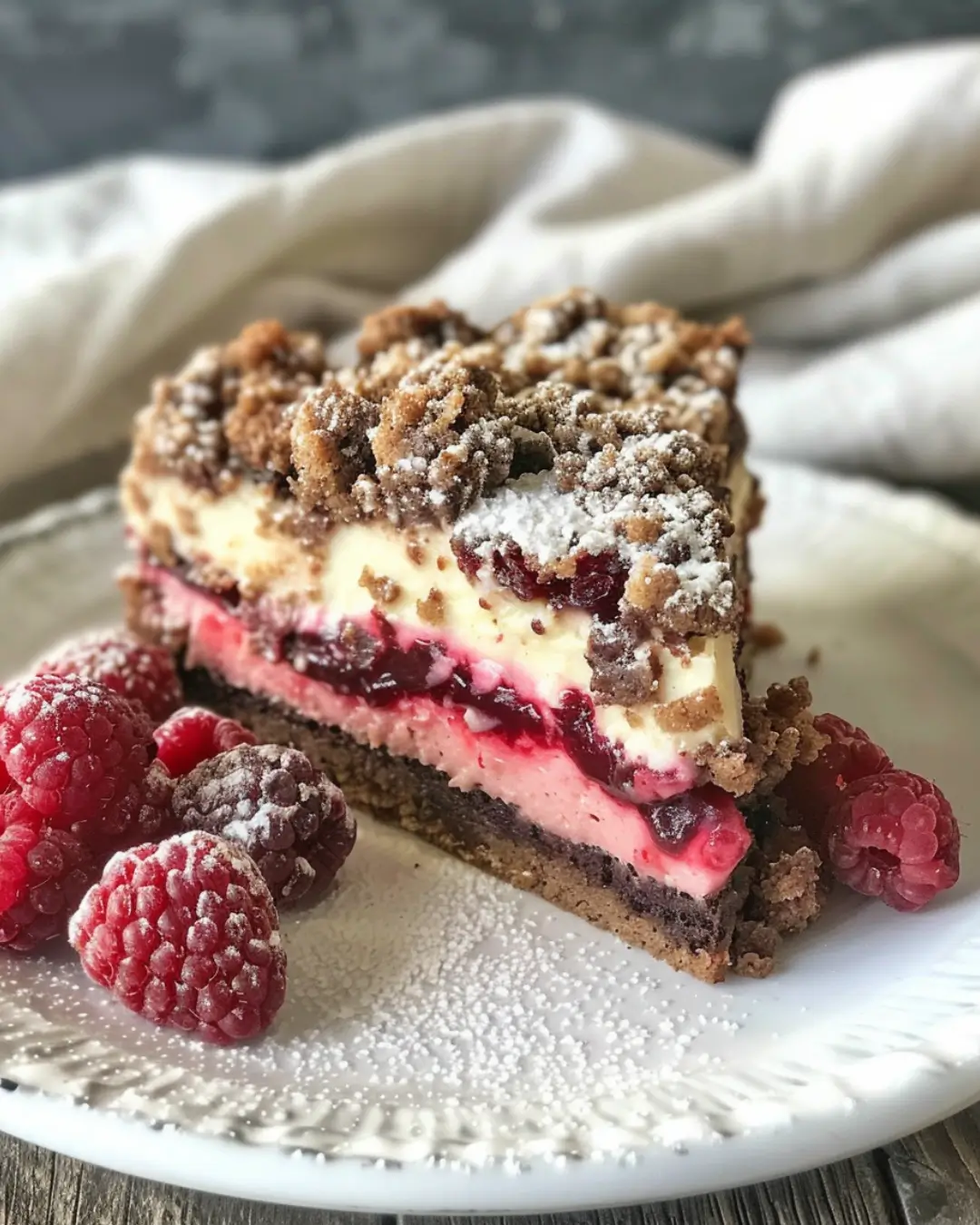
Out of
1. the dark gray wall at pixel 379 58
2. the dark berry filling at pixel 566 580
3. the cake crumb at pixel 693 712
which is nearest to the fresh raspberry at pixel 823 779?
the cake crumb at pixel 693 712

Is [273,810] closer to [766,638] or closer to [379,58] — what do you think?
[766,638]

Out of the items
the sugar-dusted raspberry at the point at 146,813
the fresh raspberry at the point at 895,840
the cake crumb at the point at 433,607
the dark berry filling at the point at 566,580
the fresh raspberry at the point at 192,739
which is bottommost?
the fresh raspberry at the point at 895,840

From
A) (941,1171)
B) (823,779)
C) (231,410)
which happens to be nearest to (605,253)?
(231,410)

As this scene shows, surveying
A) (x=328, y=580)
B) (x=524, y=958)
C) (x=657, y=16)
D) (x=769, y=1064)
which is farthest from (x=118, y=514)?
(x=657, y=16)

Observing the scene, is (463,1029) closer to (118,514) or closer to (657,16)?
(118,514)

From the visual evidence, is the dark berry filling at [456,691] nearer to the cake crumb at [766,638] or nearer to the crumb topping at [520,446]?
the crumb topping at [520,446]
